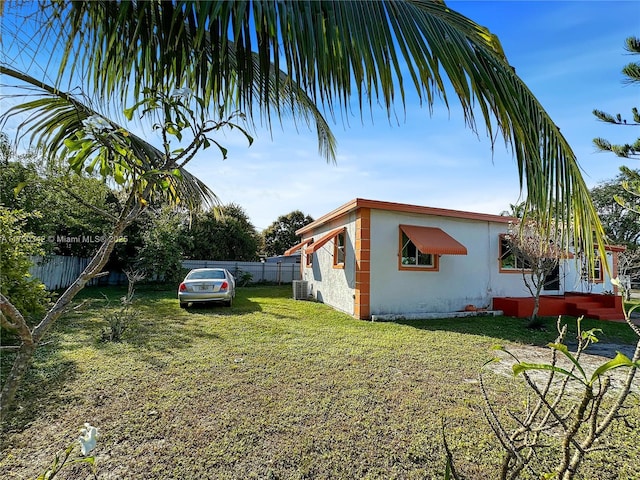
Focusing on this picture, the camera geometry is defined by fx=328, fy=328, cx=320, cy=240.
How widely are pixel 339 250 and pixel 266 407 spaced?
9433 mm

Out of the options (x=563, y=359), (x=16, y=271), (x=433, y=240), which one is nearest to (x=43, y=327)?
(x=16, y=271)

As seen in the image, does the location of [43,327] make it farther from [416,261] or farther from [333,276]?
[333,276]

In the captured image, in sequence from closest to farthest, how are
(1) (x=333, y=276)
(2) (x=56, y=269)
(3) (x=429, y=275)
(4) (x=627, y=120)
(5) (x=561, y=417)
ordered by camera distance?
(5) (x=561, y=417) < (4) (x=627, y=120) < (3) (x=429, y=275) < (1) (x=333, y=276) < (2) (x=56, y=269)

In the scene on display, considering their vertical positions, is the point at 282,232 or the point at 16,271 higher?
the point at 282,232

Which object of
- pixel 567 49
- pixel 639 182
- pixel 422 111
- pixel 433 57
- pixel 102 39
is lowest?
pixel 639 182

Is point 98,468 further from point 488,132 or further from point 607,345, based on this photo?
point 607,345

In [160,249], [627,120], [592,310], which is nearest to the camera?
[627,120]

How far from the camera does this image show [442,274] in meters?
11.9

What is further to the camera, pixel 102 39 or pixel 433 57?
pixel 102 39

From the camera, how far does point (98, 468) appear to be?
10.1ft

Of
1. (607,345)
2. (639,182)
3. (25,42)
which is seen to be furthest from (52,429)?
(607,345)

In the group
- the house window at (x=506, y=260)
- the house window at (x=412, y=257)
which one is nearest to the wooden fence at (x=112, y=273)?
the house window at (x=412, y=257)

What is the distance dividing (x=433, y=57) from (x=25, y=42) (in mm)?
1771

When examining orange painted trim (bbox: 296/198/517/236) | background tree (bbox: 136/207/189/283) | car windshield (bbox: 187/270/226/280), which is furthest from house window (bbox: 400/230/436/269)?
background tree (bbox: 136/207/189/283)
